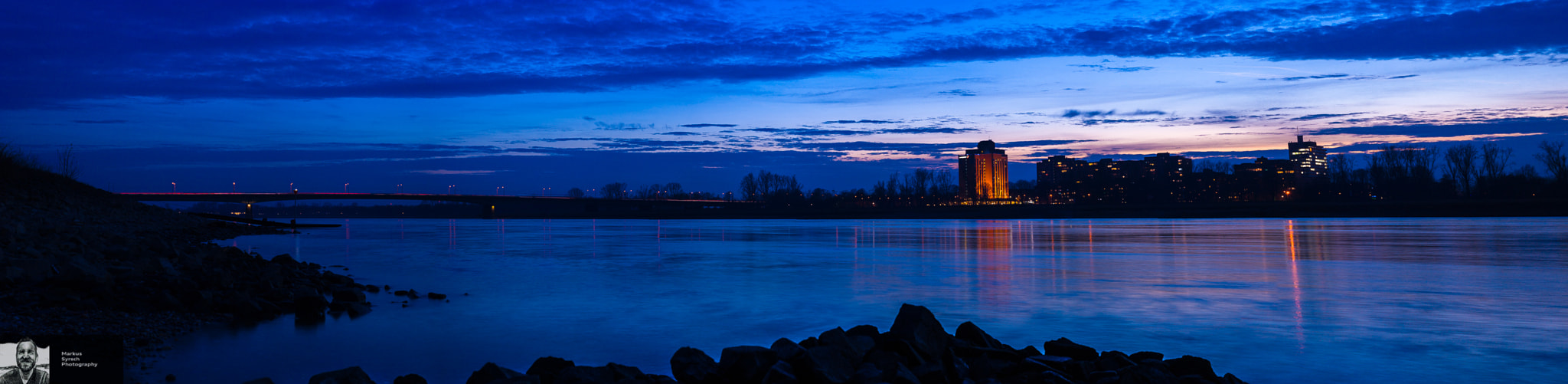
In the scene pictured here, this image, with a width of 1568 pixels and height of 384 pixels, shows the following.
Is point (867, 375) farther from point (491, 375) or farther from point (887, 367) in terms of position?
point (491, 375)

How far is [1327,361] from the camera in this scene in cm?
823

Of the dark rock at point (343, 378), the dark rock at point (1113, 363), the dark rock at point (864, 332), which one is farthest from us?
the dark rock at point (864, 332)

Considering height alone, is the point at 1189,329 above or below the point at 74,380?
below

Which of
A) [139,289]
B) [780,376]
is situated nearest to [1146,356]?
[780,376]

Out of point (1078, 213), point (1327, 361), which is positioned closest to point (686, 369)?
point (1327, 361)

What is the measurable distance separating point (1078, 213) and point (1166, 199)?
237ft

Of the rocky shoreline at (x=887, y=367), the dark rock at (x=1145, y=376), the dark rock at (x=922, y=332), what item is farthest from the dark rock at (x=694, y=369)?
the dark rock at (x=1145, y=376)

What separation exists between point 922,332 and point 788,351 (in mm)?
1262

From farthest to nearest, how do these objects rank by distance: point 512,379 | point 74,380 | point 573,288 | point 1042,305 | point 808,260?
1. point 808,260
2. point 573,288
3. point 1042,305
4. point 512,379
5. point 74,380

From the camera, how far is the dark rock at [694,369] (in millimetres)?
6988

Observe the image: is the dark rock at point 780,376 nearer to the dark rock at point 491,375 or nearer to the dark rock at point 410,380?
the dark rock at point 491,375

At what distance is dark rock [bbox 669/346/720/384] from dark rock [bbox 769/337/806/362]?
51cm

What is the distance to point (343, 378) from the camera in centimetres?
630

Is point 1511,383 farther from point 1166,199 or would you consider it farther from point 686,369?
point 1166,199
